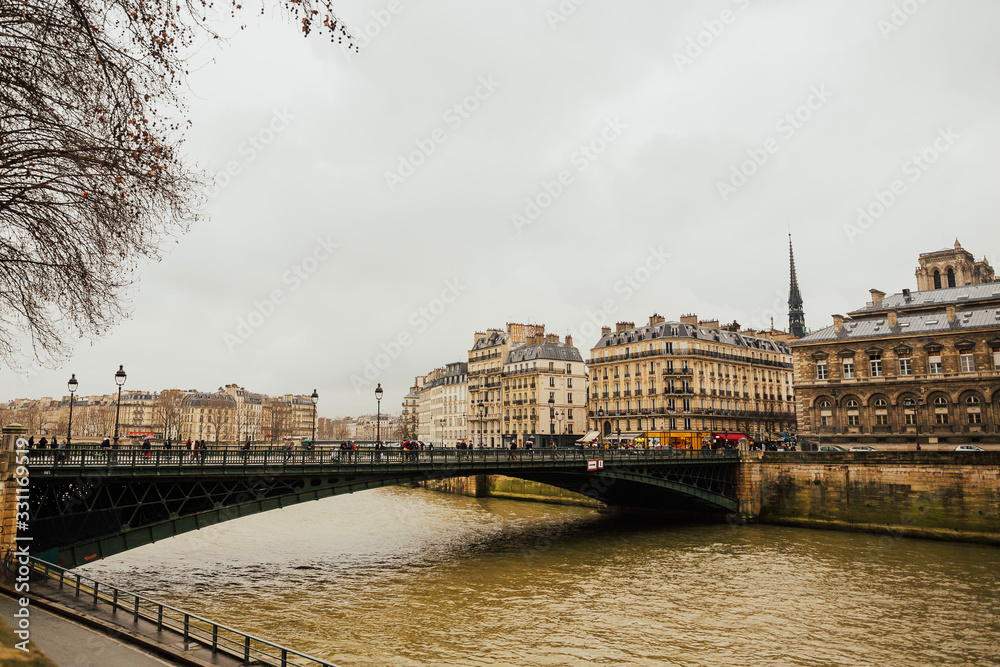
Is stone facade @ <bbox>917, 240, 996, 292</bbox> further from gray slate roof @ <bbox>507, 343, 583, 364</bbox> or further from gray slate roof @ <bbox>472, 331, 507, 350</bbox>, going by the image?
gray slate roof @ <bbox>472, 331, 507, 350</bbox>

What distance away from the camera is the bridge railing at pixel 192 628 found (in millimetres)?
11884

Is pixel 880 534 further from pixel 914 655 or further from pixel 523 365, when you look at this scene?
pixel 523 365

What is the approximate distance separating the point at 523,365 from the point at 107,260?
79171mm

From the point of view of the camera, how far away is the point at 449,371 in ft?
386

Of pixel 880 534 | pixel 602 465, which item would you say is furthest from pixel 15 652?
pixel 880 534

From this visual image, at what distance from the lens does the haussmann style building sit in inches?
1842

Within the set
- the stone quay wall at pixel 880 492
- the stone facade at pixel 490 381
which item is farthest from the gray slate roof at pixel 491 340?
the stone quay wall at pixel 880 492

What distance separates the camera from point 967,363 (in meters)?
47.5

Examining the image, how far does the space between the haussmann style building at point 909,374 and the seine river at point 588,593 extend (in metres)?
16.6

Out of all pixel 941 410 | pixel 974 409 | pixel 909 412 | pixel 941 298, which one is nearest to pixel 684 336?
pixel 941 298

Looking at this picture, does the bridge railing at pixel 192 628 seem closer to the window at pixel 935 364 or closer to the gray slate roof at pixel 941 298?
the window at pixel 935 364

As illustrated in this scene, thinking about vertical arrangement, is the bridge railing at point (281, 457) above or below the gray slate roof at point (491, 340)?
below

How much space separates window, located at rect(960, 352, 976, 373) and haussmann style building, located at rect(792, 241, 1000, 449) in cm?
6

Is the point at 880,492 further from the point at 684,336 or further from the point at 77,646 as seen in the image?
the point at 77,646
